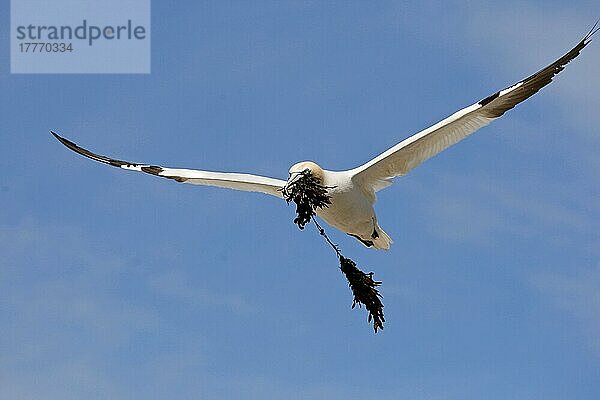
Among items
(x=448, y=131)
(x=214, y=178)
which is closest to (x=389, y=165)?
(x=448, y=131)

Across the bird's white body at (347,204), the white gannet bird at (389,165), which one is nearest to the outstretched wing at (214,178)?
the white gannet bird at (389,165)

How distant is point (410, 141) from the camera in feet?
62.4

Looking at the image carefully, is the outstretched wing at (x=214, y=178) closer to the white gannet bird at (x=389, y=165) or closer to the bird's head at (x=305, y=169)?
the white gannet bird at (x=389, y=165)

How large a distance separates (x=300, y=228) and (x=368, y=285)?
125 centimetres

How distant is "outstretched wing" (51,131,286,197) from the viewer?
1972 cm

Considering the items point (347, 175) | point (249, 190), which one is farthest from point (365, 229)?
point (249, 190)

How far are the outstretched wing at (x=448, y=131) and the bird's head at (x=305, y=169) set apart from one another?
1.04m

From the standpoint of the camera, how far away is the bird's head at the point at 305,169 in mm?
17812

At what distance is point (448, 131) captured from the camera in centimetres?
1919

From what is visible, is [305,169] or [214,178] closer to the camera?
[305,169]

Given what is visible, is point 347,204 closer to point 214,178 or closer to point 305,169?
point 305,169

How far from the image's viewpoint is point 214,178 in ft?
66.5

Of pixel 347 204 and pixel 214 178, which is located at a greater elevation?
pixel 214 178

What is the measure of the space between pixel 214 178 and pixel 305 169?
277 cm
